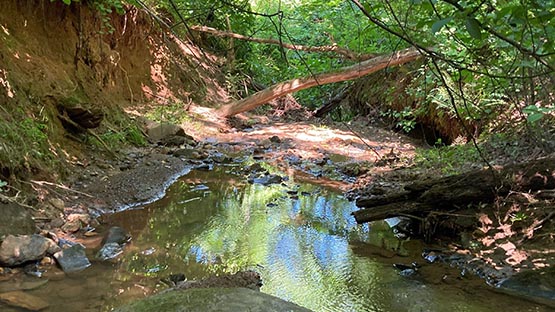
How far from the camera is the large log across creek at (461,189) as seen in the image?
4484mm

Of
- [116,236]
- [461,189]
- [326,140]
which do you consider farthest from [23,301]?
[326,140]

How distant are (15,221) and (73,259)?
592mm

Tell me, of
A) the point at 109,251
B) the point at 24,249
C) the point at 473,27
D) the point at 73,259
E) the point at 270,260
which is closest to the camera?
the point at 473,27

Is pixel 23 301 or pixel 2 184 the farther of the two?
pixel 2 184

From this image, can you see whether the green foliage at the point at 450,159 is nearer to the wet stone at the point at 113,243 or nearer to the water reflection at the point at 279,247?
the water reflection at the point at 279,247

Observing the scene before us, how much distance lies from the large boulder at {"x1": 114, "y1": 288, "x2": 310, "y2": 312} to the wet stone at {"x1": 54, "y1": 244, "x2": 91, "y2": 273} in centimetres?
157

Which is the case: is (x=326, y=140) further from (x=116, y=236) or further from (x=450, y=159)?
(x=116, y=236)

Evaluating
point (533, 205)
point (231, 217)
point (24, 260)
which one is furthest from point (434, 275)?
point (24, 260)

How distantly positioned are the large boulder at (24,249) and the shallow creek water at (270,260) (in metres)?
0.24

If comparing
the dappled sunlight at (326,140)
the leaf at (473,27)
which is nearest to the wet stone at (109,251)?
the leaf at (473,27)

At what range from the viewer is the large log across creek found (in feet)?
14.7

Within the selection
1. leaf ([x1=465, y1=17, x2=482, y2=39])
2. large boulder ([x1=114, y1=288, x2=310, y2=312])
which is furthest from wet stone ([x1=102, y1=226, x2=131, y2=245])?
leaf ([x1=465, y1=17, x2=482, y2=39])

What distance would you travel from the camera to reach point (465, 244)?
4.46 metres

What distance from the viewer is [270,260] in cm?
429
